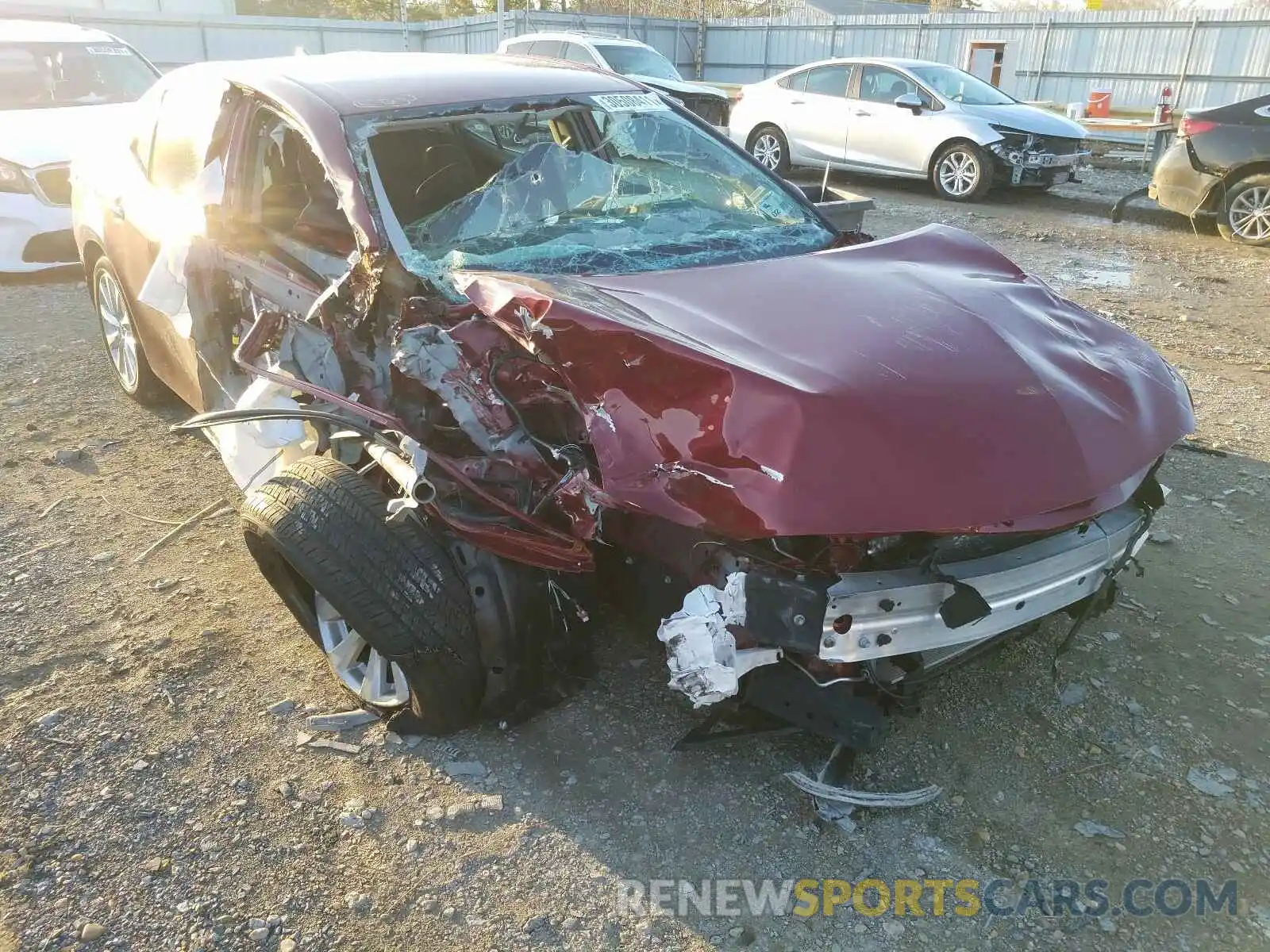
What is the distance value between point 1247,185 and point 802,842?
29.6 ft

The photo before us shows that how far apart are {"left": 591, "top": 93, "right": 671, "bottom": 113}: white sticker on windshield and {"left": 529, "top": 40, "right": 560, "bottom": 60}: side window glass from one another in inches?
423

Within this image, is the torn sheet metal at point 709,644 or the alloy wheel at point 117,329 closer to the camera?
the torn sheet metal at point 709,644

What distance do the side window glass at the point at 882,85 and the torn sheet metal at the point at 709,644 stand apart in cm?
1068

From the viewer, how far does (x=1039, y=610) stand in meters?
2.40

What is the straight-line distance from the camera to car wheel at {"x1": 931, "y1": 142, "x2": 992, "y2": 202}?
1061 cm

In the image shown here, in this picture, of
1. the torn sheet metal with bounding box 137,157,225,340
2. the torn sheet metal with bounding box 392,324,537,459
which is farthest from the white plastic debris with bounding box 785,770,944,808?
the torn sheet metal with bounding box 137,157,225,340

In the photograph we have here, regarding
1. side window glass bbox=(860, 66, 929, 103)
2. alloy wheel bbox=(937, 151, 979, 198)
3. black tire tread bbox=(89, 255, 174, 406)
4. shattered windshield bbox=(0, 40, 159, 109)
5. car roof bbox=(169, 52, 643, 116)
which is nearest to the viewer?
car roof bbox=(169, 52, 643, 116)

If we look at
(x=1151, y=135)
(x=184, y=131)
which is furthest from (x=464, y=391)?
(x=1151, y=135)

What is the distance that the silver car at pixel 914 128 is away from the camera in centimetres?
1061

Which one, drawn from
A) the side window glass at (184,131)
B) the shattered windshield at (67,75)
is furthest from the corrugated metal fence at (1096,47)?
the side window glass at (184,131)

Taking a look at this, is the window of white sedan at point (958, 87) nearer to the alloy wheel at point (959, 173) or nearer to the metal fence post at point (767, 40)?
the alloy wheel at point (959, 173)

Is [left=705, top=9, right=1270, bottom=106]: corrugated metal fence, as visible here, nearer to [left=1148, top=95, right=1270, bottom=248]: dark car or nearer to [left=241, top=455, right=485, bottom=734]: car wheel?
[left=1148, top=95, right=1270, bottom=248]: dark car

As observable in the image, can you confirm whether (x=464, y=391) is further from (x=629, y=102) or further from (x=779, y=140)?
(x=779, y=140)

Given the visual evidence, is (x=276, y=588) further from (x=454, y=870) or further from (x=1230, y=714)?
(x=1230, y=714)
